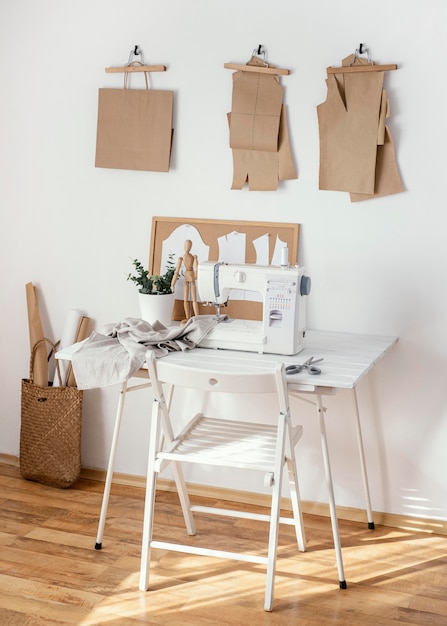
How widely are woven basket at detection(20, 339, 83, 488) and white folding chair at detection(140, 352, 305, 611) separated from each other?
0.73 meters

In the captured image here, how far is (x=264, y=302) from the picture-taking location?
8.70 ft

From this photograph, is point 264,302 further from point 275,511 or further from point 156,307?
point 275,511

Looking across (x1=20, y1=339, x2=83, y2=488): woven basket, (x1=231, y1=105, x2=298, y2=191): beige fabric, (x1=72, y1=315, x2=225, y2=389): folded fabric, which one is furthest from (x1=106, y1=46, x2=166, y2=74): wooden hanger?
(x1=20, y1=339, x2=83, y2=488): woven basket

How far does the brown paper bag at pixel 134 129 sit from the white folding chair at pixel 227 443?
983mm

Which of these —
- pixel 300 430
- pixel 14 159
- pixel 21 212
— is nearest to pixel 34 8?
pixel 14 159

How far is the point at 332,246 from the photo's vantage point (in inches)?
119

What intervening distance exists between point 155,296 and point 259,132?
0.71 metres

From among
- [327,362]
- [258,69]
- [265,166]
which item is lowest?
[327,362]

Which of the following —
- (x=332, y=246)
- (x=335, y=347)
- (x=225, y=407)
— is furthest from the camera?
(x=225, y=407)

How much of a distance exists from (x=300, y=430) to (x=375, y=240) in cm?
77

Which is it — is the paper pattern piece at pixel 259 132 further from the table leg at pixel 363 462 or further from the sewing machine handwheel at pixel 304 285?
the table leg at pixel 363 462

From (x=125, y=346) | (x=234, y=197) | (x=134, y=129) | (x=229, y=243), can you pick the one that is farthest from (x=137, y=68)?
(x=125, y=346)

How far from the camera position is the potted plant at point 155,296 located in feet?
9.69

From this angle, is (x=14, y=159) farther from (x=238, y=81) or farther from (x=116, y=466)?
(x=116, y=466)
